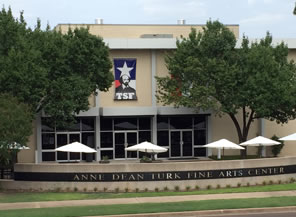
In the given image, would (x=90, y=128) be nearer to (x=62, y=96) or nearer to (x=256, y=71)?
(x=62, y=96)

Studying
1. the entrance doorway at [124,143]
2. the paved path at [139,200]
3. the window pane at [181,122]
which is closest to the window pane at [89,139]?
the entrance doorway at [124,143]

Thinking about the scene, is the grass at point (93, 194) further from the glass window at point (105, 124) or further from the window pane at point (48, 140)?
the glass window at point (105, 124)

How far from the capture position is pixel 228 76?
39.0 meters

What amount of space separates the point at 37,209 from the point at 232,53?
2460 cm

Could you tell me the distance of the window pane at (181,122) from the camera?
1773 inches

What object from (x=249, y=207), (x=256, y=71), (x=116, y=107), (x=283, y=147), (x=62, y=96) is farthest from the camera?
(x=283, y=147)

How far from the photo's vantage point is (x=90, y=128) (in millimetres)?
43469

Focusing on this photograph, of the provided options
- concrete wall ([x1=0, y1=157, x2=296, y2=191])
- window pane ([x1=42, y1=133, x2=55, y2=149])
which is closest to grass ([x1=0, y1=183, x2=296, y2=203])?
concrete wall ([x1=0, y1=157, x2=296, y2=191])

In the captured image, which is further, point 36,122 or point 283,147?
point 283,147

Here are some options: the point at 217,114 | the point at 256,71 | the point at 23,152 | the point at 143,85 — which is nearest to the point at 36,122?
the point at 23,152

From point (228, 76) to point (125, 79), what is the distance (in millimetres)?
8756

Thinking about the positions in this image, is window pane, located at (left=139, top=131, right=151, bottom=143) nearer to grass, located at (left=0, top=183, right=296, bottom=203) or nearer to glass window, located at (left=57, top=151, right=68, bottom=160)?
glass window, located at (left=57, top=151, right=68, bottom=160)

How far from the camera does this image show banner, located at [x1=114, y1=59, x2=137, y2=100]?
141ft

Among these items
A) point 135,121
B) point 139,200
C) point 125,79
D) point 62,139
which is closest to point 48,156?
point 62,139
